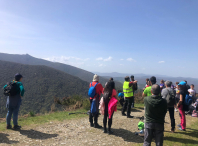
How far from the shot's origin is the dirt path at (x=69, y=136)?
4.15 m

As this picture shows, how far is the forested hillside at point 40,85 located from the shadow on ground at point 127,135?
89.8 feet

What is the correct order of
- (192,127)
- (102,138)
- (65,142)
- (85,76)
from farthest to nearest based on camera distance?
(85,76) < (192,127) < (102,138) < (65,142)

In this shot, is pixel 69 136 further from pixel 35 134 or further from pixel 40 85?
pixel 40 85

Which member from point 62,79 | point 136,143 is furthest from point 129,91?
point 62,79

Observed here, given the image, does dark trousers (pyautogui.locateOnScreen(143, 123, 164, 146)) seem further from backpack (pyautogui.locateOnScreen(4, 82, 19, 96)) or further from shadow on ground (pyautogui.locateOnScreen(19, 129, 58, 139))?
backpack (pyautogui.locateOnScreen(4, 82, 19, 96))

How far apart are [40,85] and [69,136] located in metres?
39.5

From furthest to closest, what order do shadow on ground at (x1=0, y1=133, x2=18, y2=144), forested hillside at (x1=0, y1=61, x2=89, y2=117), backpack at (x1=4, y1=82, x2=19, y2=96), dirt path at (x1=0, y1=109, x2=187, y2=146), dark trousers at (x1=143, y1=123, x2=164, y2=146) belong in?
forested hillside at (x1=0, y1=61, x2=89, y2=117)
backpack at (x1=4, y1=82, x2=19, y2=96)
dirt path at (x1=0, y1=109, x2=187, y2=146)
shadow on ground at (x1=0, y1=133, x2=18, y2=144)
dark trousers at (x1=143, y1=123, x2=164, y2=146)

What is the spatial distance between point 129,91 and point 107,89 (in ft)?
7.45

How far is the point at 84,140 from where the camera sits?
4.34m

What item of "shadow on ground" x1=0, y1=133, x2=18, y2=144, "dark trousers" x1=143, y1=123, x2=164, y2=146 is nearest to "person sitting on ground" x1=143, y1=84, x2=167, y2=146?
"dark trousers" x1=143, y1=123, x2=164, y2=146

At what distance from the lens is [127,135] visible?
4.87 meters

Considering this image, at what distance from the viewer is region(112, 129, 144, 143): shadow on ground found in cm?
450

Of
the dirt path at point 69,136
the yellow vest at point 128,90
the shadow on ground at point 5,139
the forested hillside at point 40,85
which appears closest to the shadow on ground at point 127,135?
the dirt path at point 69,136

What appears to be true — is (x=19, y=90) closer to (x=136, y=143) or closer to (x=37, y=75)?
(x=136, y=143)
